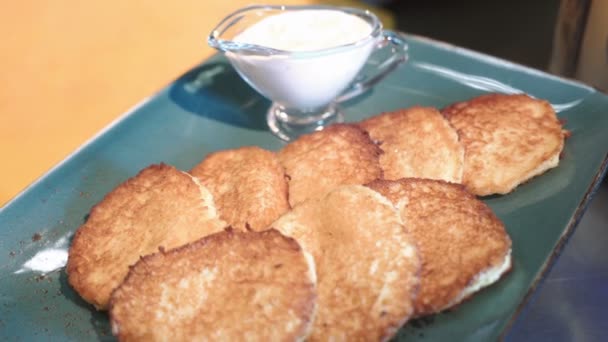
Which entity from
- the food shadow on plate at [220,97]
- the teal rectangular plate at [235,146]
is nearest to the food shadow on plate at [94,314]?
the teal rectangular plate at [235,146]

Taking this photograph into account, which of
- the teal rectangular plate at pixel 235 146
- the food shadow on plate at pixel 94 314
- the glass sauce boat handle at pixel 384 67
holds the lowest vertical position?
the food shadow on plate at pixel 94 314

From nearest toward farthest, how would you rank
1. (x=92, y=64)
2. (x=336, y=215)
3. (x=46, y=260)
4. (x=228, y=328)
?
(x=228, y=328) < (x=336, y=215) < (x=46, y=260) < (x=92, y=64)

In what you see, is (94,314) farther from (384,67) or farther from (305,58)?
(384,67)

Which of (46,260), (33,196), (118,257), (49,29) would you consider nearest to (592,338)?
(118,257)

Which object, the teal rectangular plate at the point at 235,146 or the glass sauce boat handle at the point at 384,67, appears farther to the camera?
the glass sauce boat handle at the point at 384,67

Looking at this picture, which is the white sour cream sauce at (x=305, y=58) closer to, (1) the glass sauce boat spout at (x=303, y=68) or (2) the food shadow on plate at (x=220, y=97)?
(1) the glass sauce boat spout at (x=303, y=68)

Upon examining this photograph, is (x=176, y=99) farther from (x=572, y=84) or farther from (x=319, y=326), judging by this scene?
(x=572, y=84)

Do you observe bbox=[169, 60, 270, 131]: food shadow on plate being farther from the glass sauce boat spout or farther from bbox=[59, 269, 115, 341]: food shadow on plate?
bbox=[59, 269, 115, 341]: food shadow on plate

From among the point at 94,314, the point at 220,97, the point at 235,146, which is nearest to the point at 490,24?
the point at 220,97
